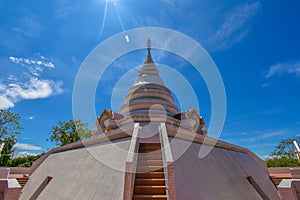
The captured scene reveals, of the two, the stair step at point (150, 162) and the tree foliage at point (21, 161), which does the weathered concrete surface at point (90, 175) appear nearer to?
the stair step at point (150, 162)

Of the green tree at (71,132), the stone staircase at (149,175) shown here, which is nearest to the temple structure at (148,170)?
the stone staircase at (149,175)

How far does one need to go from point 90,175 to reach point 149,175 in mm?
1824

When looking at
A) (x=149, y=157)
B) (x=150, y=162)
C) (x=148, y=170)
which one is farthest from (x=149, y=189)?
(x=149, y=157)

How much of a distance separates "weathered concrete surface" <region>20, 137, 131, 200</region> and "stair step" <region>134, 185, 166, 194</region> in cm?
42

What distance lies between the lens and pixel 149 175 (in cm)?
456

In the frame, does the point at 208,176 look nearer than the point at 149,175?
No

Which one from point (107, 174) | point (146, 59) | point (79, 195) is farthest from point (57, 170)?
point (146, 59)

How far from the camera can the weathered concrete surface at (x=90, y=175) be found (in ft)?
14.0

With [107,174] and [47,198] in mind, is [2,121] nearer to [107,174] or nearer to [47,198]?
[47,198]

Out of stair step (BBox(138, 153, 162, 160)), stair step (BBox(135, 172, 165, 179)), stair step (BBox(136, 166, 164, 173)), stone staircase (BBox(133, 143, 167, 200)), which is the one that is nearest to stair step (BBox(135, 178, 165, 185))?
stone staircase (BBox(133, 143, 167, 200))

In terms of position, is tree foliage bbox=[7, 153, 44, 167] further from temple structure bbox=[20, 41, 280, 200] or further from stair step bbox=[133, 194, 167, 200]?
stair step bbox=[133, 194, 167, 200]

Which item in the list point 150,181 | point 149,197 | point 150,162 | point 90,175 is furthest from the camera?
point 90,175

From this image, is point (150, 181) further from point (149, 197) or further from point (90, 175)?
point (90, 175)

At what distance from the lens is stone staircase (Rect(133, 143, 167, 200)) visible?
413 centimetres
